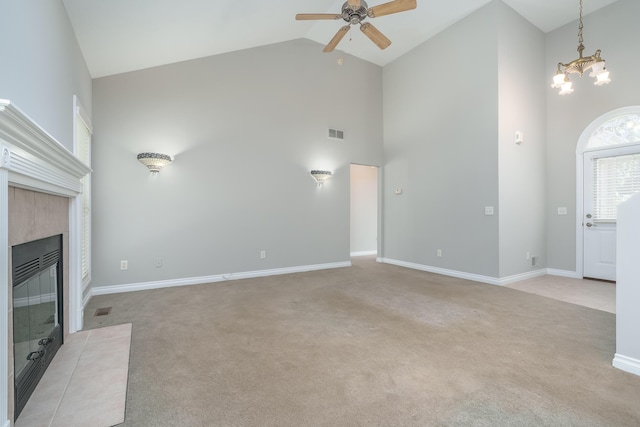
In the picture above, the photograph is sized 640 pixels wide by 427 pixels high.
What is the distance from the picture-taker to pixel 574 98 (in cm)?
487

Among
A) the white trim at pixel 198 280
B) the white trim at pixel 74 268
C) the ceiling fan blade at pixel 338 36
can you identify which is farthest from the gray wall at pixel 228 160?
the ceiling fan blade at pixel 338 36

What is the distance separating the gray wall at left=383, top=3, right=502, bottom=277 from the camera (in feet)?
15.1

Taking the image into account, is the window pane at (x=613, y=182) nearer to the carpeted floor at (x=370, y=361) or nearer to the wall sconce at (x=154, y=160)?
the carpeted floor at (x=370, y=361)

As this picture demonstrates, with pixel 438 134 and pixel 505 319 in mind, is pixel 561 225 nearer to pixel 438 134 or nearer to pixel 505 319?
pixel 438 134

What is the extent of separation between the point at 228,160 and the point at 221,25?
1.86 metres

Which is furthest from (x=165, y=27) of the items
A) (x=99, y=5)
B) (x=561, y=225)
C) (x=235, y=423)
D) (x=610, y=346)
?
(x=561, y=225)

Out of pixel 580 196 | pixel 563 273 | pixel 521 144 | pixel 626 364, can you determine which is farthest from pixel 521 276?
pixel 626 364

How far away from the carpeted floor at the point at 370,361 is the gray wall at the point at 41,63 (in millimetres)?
1856

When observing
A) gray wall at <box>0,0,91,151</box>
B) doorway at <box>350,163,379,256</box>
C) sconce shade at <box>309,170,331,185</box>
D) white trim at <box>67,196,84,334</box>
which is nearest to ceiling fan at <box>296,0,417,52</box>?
gray wall at <box>0,0,91,151</box>

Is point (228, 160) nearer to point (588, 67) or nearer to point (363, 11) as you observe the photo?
point (363, 11)

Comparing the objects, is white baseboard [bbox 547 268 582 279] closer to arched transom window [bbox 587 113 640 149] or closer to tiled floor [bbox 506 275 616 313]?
tiled floor [bbox 506 275 616 313]

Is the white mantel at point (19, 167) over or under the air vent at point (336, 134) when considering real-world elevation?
under

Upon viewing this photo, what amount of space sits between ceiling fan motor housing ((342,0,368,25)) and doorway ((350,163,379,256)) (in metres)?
4.52

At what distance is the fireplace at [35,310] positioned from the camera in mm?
1603
